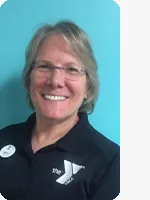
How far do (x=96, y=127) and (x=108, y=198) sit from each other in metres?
0.24

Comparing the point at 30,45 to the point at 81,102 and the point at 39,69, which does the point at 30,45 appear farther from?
the point at 81,102

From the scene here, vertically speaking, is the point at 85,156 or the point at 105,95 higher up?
the point at 105,95

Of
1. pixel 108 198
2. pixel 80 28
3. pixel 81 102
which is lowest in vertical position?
pixel 108 198

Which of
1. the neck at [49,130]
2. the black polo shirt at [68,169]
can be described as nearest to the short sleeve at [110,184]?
the black polo shirt at [68,169]

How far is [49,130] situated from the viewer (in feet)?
3.49

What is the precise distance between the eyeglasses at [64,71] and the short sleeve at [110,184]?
0.96 ft

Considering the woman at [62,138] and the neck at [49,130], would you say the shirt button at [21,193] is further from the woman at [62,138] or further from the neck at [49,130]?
the neck at [49,130]

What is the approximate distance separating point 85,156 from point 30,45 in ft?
1.38

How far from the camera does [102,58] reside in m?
1.00

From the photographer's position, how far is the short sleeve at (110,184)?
92cm

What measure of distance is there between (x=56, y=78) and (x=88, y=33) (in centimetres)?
19

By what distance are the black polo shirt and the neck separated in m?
0.02

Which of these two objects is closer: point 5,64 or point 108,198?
point 108,198

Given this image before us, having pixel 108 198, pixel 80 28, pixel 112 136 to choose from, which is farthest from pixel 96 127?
pixel 80 28
